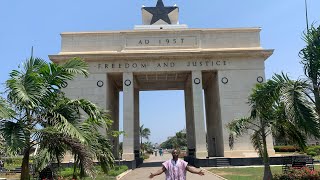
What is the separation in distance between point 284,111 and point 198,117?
20.7m

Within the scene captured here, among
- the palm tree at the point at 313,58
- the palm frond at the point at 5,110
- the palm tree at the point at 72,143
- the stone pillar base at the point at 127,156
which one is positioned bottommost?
the stone pillar base at the point at 127,156

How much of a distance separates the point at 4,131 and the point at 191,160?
2753 centimetres

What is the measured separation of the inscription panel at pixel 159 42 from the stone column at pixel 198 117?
3119 millimetres

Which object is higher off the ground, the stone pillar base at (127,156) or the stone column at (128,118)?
the stone column at (128,118)

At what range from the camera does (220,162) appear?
2966 centimetres

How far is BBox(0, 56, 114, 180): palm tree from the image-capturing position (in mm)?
9430

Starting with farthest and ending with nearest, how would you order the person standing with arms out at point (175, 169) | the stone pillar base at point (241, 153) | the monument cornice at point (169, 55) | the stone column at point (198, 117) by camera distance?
1. the monument cornice at point (169, 55)
2. the stone column at point (198, 117)
3. the stone pillar base at point (241, 153)
4. the person standing with arms out at point (175, 169)

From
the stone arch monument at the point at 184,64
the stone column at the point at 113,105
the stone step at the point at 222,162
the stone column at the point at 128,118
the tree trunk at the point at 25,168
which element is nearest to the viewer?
the tree trunk at the point at 25,168

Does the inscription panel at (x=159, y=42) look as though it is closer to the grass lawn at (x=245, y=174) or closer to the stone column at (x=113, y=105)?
the stone column at (x=113, y=105)

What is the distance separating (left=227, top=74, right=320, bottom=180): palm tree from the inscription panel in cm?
1797

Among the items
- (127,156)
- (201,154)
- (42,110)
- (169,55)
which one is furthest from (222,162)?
(42,110)

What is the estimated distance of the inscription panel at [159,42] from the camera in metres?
33.4

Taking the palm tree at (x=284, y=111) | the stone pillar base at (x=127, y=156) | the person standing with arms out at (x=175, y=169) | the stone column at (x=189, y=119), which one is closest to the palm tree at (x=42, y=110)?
the person standing with arms out at (x=175, y=169)

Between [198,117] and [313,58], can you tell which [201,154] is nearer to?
[198,117]
